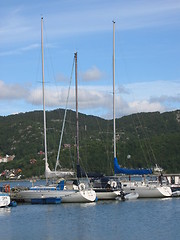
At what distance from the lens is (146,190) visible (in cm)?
6094

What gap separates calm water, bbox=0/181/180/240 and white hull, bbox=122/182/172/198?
1.80 meters

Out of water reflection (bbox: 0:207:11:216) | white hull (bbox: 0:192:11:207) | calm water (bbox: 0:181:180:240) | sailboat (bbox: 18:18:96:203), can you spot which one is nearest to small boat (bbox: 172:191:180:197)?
calm water (bbox: 0:181:180:240)

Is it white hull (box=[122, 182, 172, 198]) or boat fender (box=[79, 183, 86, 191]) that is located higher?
boat fender (box=[79, 183, 86, 191])

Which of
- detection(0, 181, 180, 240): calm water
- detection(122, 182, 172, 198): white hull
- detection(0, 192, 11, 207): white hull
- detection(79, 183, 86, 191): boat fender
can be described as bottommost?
detection(0, 181, 180, 240): calm water

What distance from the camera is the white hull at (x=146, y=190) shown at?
60.8 m

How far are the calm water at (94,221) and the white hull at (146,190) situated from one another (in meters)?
1.80

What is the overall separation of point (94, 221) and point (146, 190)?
58.5 feet

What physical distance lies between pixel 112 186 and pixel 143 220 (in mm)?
14116

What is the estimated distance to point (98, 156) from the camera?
5448 inches

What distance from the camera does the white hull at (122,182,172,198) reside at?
60844 millimetres

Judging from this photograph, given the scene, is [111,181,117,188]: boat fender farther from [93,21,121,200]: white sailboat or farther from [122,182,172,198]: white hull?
[122,182,172,198]: white hull

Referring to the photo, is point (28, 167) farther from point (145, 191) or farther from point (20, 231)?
point (20, 231)

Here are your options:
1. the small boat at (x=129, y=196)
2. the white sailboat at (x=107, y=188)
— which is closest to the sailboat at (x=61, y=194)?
the white sailboat at (x=107, y=188)

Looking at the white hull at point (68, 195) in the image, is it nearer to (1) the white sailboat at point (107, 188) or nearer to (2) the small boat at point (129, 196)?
(1) the white sailboat at point (107, 188)
